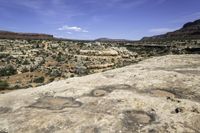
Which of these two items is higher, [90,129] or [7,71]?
[90,129]

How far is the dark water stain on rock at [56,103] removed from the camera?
1182cm

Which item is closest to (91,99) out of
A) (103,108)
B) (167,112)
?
(103,108)

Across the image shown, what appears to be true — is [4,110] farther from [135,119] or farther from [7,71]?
[7,71]

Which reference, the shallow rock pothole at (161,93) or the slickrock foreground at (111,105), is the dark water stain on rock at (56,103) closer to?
the slickrock foreground at (111,105)

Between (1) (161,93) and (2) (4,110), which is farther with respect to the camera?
(1) (161,93)

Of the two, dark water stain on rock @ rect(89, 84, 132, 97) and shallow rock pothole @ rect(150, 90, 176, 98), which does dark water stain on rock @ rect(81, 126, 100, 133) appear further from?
shallow rock pothole @ rect(150, 90, 176, 98)

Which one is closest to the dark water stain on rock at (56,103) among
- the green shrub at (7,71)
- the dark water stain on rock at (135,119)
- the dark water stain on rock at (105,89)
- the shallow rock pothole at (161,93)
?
the dark water stain on rock at (105,89)

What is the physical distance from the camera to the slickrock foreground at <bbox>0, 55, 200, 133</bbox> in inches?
379

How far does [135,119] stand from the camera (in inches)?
400

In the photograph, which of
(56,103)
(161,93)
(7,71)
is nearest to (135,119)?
(161,93)

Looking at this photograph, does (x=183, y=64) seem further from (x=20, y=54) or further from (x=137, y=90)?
(x=20, y=54)

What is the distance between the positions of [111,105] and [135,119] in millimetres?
1637

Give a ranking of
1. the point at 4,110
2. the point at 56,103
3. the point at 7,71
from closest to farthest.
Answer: the point at 4,110, the point at 56,103, the point at 7,71

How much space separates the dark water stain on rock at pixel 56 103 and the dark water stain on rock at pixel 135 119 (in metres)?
2.51
